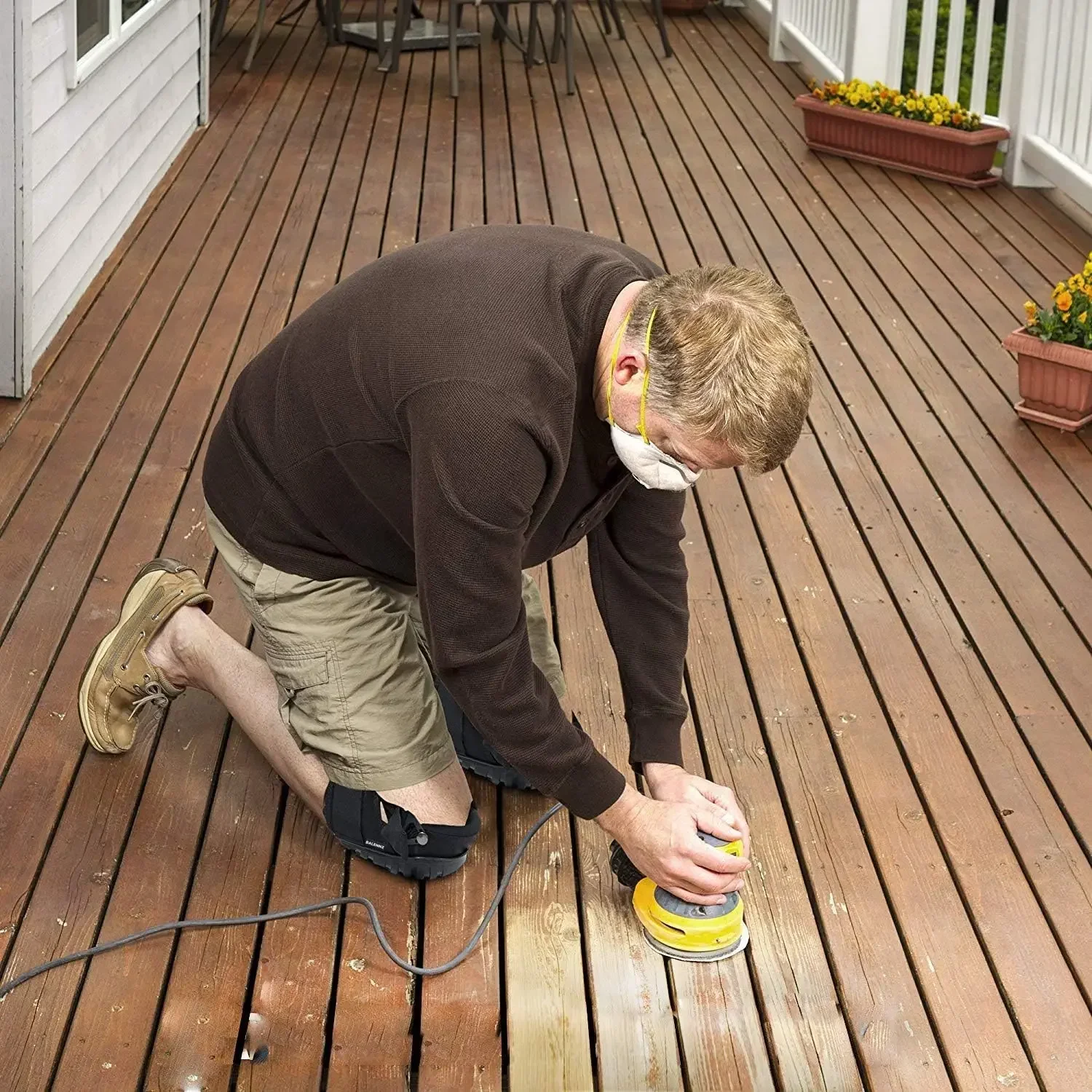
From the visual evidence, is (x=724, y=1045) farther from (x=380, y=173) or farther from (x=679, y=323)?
(x=380, y=173)

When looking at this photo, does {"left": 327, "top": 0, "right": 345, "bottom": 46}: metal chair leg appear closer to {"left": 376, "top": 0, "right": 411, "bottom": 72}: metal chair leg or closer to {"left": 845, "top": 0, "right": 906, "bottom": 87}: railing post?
{"left": 376, "top": 0, "right": 411, "bottom": 72}: metal chair leg

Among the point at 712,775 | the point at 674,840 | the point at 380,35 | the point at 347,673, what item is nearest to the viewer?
the point at 674,840

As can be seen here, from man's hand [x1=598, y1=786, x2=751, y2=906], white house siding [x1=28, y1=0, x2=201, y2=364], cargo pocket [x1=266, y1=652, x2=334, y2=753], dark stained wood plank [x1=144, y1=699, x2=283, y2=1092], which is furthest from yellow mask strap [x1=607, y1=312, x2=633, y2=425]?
white house siding [x1=28, y1=0, x2=201, y2=364]

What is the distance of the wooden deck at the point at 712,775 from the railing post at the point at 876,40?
207 centimetres

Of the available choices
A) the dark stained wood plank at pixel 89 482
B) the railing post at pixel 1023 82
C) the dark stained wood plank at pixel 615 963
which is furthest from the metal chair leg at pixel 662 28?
the dark stained wood plank at pixel 615 963

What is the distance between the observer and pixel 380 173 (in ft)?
18.7

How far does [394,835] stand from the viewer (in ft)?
6.88

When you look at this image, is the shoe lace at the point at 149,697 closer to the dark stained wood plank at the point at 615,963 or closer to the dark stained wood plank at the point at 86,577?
the dark stained wood plank at the point at 86,577

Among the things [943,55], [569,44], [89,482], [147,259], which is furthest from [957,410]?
[943,55]

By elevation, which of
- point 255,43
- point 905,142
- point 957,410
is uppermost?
point 255,43

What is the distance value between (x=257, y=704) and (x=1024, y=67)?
437cm

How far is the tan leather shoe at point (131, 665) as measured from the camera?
7.68 feet

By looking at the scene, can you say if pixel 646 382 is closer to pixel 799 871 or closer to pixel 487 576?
pixel 487 576

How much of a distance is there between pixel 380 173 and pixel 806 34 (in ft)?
9.71
